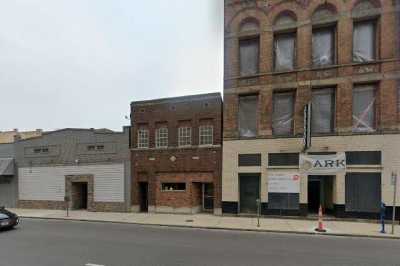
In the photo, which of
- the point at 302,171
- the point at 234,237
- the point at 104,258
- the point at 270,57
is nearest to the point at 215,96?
the point at 270,57

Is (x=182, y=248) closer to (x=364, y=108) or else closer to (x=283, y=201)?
(x=283, y=201)

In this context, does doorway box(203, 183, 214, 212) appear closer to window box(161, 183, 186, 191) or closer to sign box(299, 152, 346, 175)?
window box(161, 183, 186, 191)

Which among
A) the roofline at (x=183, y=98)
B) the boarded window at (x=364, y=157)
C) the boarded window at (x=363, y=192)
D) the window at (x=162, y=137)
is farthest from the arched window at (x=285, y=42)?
the window at (x=162, y=137)

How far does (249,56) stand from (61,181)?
16.9 metres

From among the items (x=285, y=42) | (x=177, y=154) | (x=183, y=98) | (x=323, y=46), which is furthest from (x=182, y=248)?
(x=323, y=46)

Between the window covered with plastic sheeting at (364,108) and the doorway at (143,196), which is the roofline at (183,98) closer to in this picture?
A: the doorway at (143,196)

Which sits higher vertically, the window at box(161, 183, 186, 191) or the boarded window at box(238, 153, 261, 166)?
the boarded window at box(238, 153, 261, 166)

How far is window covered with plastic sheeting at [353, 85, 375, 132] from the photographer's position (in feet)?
53.3

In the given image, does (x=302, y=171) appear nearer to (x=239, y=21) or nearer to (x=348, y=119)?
(x=348, y=119)

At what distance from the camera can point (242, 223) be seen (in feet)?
49.7

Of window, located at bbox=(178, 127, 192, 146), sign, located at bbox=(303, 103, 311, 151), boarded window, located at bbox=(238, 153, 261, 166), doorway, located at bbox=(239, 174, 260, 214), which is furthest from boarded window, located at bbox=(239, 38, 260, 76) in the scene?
doorway, located at bbox=(239, 174, 260, 214)

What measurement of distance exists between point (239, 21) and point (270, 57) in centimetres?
324

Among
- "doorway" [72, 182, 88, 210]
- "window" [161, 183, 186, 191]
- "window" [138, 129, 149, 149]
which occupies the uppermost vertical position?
"window" [138, 129, 149, 149]

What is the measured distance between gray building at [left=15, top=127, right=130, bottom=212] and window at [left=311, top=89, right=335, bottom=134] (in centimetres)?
1265
